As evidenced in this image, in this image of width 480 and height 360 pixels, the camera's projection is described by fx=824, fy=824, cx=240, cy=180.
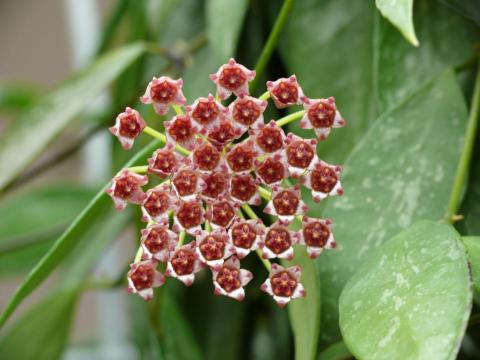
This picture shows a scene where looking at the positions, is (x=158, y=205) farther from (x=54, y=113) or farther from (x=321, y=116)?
(x=54, y=113)

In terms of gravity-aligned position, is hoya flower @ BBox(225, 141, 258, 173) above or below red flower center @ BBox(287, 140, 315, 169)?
above

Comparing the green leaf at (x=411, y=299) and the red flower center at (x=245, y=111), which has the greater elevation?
the red flower center at (x=245, y=111)

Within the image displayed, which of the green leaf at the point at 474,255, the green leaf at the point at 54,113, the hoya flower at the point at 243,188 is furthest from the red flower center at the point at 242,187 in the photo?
Result: the green leaf at the point at 54,113

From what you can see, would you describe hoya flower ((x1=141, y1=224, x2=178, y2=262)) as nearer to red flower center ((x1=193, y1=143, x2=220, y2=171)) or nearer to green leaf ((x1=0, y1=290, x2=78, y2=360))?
red flower center ((x1=193, y1=143, x2=220, y2=171))

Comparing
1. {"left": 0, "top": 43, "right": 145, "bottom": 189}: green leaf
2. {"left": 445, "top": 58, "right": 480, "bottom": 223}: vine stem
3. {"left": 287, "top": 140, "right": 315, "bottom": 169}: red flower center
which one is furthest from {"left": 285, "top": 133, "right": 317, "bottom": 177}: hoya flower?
{"left": 0, "top": 43, "right": 145, "bottom": 189}: green leaf

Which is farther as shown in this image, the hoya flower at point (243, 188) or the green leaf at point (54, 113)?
the green leaf at point (54, 113)

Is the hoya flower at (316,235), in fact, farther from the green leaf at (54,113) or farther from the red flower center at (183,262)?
the green leaf at (54,113)

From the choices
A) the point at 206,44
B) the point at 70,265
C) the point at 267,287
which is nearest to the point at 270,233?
the point at 267,287
